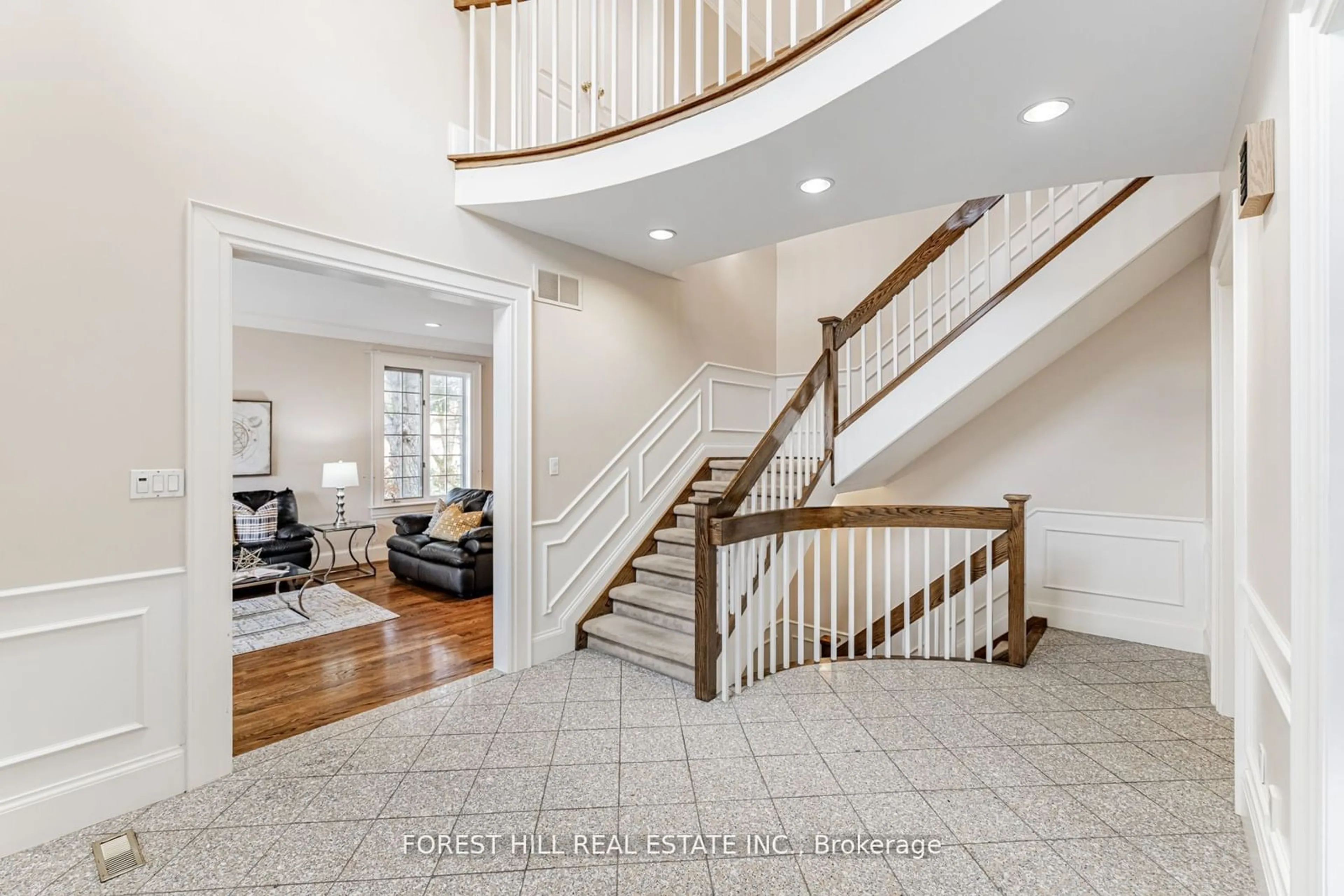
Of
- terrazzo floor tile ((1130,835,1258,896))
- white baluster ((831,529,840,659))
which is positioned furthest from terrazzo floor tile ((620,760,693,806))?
terrazzo floor tile ((1130,835,1258,896))

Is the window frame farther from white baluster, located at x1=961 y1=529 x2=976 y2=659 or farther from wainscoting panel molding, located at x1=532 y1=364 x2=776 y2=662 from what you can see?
white baluster, located at x1=961 y1=529 x2=976 y2=659

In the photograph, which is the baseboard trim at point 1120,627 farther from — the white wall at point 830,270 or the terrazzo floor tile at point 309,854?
the terrazzo floor tile at point 309,854

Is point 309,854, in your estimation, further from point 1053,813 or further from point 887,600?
point 887,600


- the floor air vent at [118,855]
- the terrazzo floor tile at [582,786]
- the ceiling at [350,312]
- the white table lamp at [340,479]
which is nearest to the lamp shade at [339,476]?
the white table lamp at [340,479]

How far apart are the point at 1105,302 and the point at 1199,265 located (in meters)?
0.81

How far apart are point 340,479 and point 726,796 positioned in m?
5.25

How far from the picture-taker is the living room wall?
575 cm

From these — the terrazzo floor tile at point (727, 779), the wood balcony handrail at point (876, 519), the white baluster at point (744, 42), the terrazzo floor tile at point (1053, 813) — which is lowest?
the terrazzo floor tile at point (727, 779)

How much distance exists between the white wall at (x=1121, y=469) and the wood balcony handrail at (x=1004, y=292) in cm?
97

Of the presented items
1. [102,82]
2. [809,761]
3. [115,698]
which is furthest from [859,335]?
[115,698]

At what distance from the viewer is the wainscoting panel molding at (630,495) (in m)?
3.53

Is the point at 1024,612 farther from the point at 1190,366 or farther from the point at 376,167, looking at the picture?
the point at 376,167

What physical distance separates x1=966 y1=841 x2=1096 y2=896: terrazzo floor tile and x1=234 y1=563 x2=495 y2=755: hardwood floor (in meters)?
2.64

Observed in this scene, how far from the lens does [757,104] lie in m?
2.26
